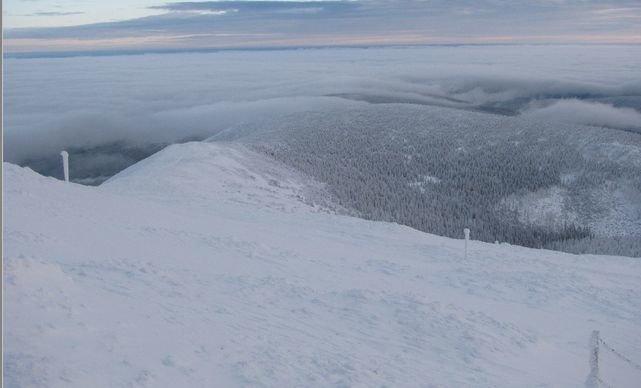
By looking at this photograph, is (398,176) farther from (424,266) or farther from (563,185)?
(424,266)

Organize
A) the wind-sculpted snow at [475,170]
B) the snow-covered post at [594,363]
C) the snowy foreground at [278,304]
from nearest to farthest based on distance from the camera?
the snowy foreground at [278,304] < the snow-covered post at [594,363] < the wind-sculpted snow at [475,170]

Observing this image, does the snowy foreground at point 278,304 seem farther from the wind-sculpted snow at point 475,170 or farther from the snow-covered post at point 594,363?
the wind-sculpted snow at point 475,170

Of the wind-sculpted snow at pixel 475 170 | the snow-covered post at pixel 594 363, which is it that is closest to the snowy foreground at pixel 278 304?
the snow-covered post at pixel 594 363

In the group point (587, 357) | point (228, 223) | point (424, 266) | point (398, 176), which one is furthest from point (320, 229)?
point (398, 176)

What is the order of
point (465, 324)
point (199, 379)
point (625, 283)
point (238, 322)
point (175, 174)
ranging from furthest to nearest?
point (175, 174)
point (625, 283)
point (465, 324)
point (238, 322)
point (199, 379)

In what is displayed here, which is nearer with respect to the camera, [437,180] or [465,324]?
[465,324]

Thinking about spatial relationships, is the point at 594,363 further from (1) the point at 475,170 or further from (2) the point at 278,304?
(1) the point at 475,170

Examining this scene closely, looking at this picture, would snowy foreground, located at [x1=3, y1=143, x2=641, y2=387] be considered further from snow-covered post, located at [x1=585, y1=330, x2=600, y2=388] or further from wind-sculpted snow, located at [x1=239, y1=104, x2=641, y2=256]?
wind-sculpted snow, located at [x1=239, y1=104, x2=641, y2=256]
